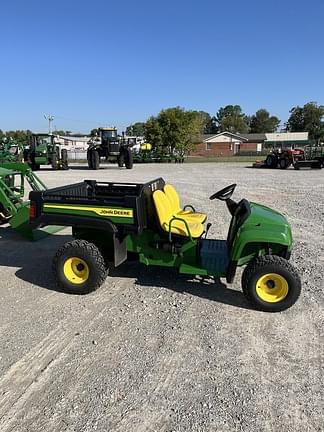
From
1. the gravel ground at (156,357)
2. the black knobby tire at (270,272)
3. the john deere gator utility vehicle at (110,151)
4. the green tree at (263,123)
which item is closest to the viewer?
the gravel ground at (156,357)

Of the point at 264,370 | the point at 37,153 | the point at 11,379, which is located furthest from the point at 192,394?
the point at 37,153

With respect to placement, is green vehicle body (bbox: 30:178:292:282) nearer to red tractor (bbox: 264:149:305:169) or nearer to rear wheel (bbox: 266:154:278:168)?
red tractor (bbox: 264:149:305:169)

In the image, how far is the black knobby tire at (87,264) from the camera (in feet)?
14.7

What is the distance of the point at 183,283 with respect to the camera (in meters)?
4.82

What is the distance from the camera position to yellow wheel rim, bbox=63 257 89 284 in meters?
4.55

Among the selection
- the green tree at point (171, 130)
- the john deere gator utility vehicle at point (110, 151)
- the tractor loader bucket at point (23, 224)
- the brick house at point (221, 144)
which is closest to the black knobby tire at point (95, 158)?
the john deere gator utility vehicle at point (110, 151)

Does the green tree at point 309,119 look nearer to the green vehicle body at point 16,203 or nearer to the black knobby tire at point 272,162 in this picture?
the black knobby tire at point 272,162

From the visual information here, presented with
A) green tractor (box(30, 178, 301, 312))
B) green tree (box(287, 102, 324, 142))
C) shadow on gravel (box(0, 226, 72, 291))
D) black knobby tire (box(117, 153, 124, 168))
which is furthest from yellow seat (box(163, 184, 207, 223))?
green tree (box(287, 102, 324, 142))

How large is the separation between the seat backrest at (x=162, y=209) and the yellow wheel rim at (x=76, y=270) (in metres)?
0.99

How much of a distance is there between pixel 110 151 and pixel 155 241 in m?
20.7

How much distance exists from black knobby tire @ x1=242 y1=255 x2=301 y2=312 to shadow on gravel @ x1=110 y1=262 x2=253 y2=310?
19cm

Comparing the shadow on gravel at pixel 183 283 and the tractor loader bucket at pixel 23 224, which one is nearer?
the shadow on gravel at pixel 183 283

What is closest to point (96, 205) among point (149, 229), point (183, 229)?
point (149, 229)

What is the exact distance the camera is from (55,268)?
4570 millimetres
